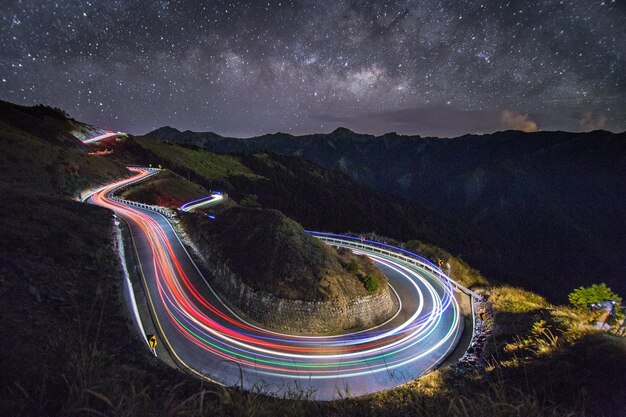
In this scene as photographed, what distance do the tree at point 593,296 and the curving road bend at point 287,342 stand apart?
26.6 feet

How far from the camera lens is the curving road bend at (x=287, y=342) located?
1491 cm

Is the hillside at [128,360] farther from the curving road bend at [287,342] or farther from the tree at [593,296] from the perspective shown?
the curving road bend at [287,342]

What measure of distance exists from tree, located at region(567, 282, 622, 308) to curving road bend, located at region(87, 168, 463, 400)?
811 cm

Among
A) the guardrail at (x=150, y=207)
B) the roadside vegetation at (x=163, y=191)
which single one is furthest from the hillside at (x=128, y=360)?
the roadside vegetation at (x=163, y=191)

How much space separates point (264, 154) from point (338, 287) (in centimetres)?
16667

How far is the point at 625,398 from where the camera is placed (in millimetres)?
5320

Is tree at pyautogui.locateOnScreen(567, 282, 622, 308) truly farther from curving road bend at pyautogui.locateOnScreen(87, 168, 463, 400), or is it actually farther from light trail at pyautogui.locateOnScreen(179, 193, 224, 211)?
light trail at pyautogui.locateOnScreen(179, 193, 224, 211)

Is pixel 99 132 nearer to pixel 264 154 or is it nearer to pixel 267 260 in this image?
pixel 264 154

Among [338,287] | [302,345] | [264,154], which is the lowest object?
[302,345]

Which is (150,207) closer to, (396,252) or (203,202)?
(203,202)

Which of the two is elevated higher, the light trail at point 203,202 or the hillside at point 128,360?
the light trail at point 203,202

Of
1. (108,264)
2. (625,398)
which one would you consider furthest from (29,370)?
(108,264)

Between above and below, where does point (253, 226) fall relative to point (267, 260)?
above

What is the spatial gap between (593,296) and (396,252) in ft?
71.4
